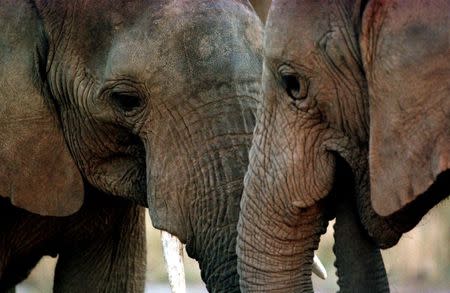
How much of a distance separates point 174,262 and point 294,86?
8.47 ft

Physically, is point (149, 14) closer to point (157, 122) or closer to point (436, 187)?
point (157, 122)

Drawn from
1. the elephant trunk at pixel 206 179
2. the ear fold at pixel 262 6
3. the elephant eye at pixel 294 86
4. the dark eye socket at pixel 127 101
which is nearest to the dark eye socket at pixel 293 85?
the elephant eye at pixel 294 86

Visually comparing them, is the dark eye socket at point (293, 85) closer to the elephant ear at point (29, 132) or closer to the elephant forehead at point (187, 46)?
the elephant forehead at point (187, 46)

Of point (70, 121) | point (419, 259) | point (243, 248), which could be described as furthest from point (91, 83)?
point (419, 259)

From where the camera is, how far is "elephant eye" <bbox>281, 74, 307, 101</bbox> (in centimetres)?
715

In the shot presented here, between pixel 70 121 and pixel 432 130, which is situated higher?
pixel 432 130

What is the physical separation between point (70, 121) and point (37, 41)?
13.8 inches

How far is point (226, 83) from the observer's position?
803 cm

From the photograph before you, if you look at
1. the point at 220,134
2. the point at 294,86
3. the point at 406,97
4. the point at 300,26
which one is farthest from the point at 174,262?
the point at 406,97

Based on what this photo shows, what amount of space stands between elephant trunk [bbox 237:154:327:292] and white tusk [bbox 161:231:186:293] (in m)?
2.12

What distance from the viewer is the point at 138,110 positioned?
820 cm

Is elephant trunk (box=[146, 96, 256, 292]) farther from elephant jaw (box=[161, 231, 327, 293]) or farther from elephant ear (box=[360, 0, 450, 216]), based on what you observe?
elephant jaw (box=[161, 231, 327, 293])

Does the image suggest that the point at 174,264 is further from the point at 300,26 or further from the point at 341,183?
the point at 300,26

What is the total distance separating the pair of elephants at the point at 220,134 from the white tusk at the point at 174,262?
0.48ft
